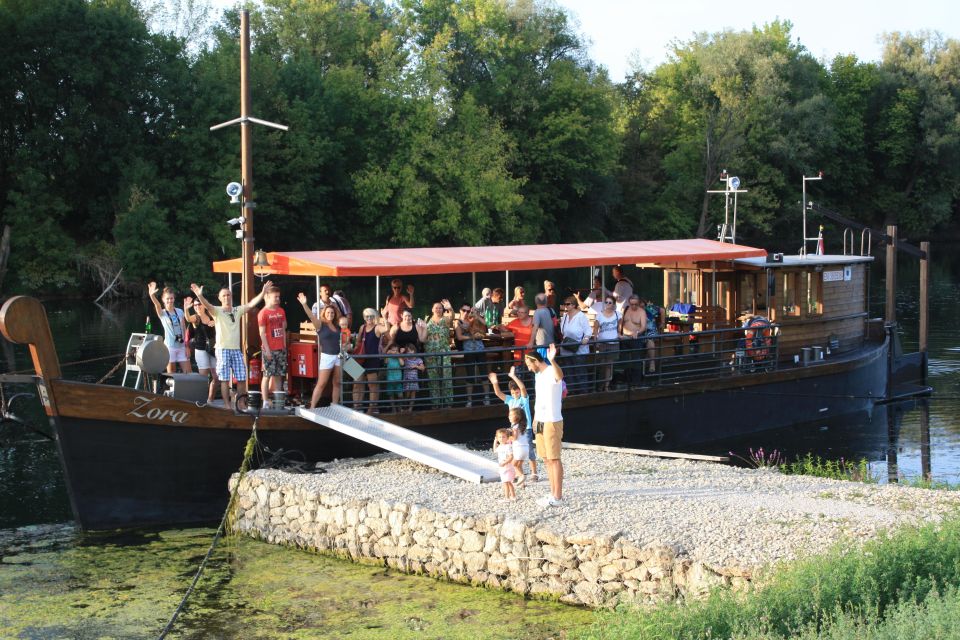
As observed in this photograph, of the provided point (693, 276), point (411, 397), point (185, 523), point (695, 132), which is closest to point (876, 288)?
A: point (695, 132)

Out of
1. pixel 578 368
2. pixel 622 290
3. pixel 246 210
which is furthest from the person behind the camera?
pixel 622 290

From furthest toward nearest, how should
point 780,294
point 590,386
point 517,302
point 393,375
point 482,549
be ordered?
point 780,294, point 590,386, point 517,302, point 393,375, point 482,549

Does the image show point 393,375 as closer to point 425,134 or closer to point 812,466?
point 812,466

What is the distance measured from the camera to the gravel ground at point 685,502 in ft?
33.8

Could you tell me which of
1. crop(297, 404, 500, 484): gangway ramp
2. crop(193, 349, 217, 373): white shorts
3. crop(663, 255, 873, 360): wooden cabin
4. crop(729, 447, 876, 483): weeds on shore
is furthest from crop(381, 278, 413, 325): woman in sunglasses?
crop(663, 255, 873, 360): wooden cabin

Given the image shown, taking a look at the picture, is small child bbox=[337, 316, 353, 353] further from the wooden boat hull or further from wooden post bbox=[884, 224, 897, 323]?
wooden post bbox=[884, 224, 897, 323]

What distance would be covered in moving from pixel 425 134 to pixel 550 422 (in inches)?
1650

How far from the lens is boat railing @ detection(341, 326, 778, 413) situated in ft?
49.9

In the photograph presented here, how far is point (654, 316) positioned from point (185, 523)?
9.26 meters

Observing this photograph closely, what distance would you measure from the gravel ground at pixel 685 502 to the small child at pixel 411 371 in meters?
1.24

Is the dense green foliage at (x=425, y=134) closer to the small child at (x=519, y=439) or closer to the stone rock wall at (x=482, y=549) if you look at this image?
the stone rock wall at (x=482, y=549)

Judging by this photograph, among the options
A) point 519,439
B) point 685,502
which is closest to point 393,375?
point 519,439

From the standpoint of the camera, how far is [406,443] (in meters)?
13.6

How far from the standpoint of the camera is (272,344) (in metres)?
14.2
